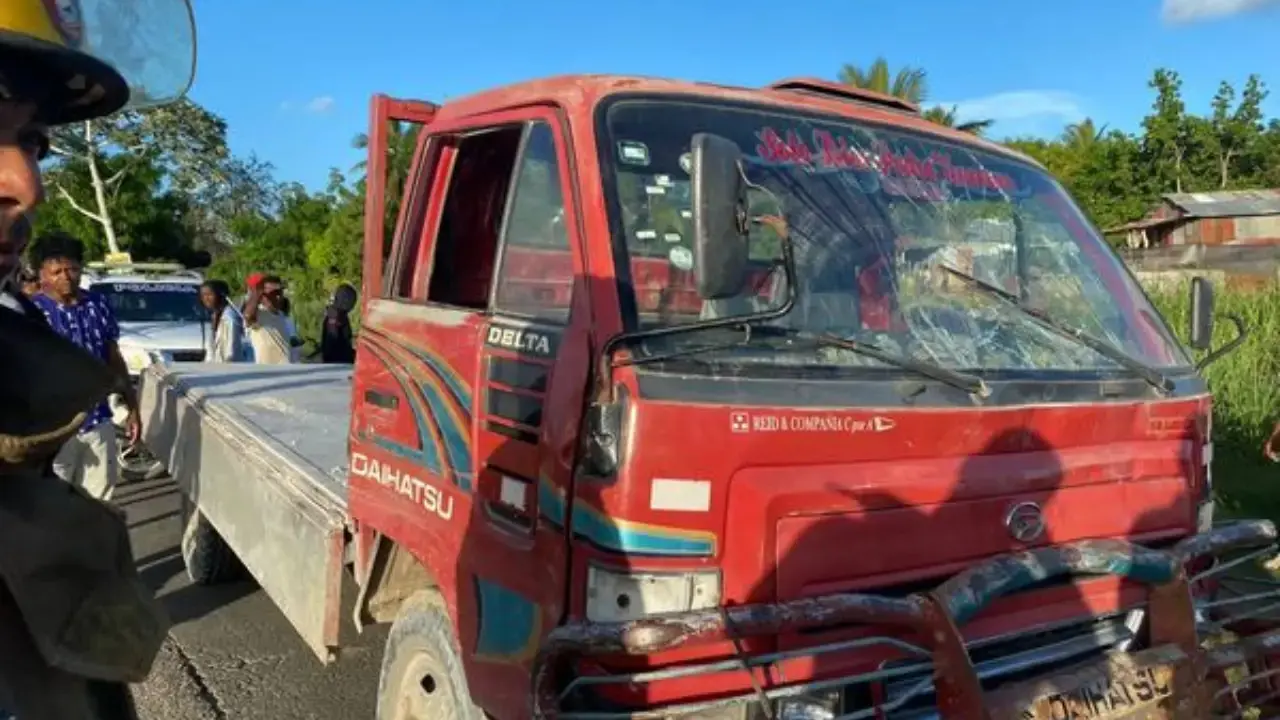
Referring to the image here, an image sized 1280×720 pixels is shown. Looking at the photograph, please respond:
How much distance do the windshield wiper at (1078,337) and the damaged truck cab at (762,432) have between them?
0.5 inches

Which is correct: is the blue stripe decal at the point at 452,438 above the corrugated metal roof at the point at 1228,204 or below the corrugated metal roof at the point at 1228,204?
below

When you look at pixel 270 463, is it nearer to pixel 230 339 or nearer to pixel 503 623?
pixel 503 623

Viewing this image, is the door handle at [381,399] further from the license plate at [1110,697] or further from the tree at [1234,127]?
the tree at [1234,127]

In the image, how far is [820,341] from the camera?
270cm

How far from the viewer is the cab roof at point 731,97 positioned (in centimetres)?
292

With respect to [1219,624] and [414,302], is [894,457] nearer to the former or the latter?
[1219,624]

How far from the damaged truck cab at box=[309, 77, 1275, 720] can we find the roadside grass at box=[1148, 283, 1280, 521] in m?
5.73

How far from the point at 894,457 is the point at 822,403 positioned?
0.77ft

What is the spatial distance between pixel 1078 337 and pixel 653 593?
1.60 metres

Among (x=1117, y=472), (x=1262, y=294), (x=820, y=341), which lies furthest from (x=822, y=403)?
(x=1262, y=294)

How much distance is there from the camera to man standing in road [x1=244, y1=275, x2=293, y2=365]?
9.93m

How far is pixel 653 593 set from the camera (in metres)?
2.39

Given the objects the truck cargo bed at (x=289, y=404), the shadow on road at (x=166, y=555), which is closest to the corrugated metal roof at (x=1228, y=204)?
the truck cargo bed at (x=289, y=404)

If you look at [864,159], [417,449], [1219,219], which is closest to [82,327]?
[417,449]
